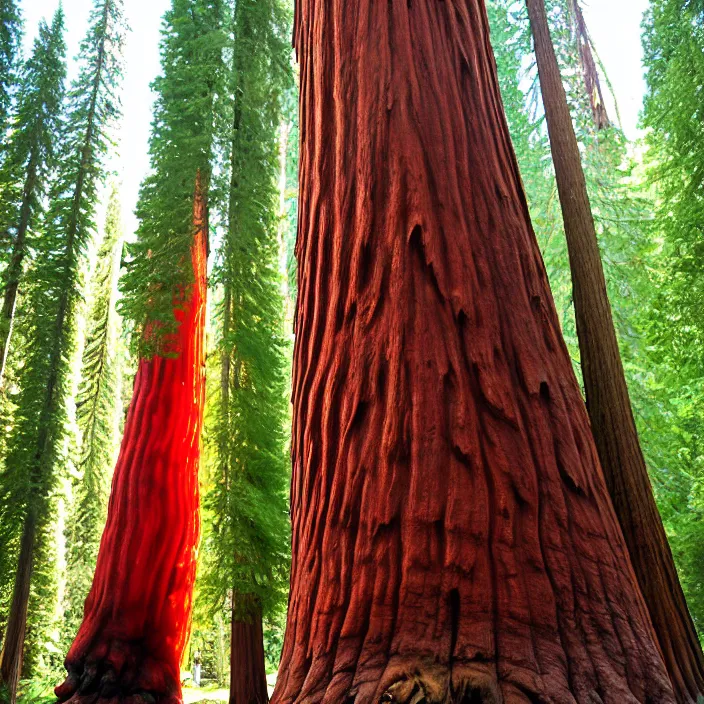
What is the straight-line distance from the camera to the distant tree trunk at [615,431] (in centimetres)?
404

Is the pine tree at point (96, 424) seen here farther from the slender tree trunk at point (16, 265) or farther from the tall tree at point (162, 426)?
the tall tree at point (162, 426)

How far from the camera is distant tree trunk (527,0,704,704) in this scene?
13.3ft

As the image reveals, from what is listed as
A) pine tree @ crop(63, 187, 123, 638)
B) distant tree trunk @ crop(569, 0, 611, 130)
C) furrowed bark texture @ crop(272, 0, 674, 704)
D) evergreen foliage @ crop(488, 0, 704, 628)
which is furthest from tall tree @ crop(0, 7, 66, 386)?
distant tree trunk @ crop(569, 0, 611, 130)

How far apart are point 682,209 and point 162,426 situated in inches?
232

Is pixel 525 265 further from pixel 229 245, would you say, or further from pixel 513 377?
pixel 229 245

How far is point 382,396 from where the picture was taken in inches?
90.6

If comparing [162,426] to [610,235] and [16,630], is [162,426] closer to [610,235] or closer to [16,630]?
[16,630]

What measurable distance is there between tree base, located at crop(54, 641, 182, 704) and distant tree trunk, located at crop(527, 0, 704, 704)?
4554 millimetres

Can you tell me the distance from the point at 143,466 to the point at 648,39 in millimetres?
8027

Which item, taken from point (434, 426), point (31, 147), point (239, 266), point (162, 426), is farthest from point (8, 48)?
point (434, 426)

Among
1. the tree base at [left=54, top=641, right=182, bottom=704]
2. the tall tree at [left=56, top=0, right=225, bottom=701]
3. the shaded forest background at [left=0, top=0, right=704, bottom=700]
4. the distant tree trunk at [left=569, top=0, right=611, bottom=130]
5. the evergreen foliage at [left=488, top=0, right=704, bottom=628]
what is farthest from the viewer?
the distant tree trunk at [left=569, top=0, right=611, bottom=130]

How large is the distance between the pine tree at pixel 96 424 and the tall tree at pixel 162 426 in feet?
11.6

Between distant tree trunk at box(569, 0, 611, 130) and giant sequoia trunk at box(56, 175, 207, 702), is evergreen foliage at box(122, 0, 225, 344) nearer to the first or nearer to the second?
giant sequoia trunk at box(56, 175, 207, 702)

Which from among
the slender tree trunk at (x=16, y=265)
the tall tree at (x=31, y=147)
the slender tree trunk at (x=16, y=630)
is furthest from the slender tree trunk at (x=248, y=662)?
the tall tree at (x=31, y=147)
